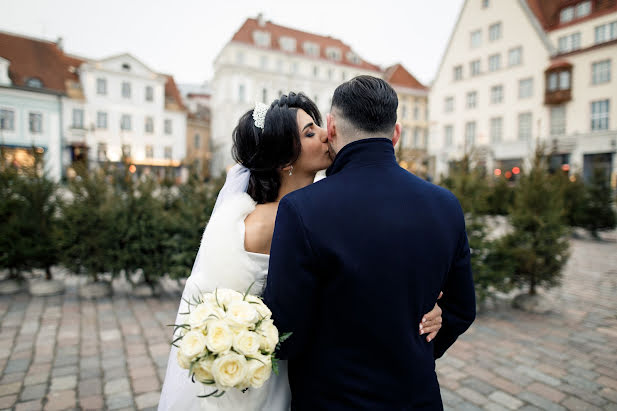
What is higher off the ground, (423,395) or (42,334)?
(423,395)

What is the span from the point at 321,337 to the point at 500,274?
549cm

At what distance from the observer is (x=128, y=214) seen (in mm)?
6773

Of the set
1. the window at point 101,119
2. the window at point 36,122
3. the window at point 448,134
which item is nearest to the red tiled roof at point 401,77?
the window at point 448,134

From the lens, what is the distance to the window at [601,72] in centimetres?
2742

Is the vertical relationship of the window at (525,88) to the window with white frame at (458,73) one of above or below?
below

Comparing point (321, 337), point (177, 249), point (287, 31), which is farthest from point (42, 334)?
point (287, 31)

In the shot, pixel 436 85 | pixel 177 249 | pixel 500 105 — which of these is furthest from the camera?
pixel 436 85

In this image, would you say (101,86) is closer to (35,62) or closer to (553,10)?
(35,62)

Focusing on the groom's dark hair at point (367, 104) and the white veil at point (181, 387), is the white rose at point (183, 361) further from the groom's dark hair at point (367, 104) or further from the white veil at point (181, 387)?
the groom's dark hair at point (367, 104)

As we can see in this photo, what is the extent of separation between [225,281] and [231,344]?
1.84 ft

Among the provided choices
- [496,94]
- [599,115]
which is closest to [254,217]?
[599,115]

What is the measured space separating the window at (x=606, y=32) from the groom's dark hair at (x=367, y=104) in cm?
3564

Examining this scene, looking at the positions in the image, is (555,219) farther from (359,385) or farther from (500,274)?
(359,385)

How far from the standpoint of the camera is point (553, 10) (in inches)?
1273
